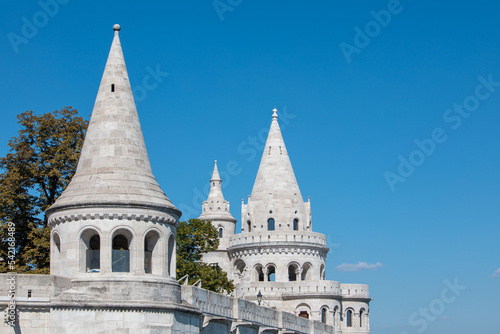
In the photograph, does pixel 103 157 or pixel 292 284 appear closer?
pixel 103 157

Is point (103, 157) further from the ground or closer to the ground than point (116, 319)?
further from the ground

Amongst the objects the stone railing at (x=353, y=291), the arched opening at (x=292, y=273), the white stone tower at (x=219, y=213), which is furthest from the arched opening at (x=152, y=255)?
the white stone tower at (x=219, y=213)

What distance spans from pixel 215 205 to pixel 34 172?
3373 cm

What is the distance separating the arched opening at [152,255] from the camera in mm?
26172

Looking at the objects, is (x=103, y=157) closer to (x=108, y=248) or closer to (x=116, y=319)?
(x=108, y=248)

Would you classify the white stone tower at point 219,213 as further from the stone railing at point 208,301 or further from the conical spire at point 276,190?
the stone railing at point 208,301

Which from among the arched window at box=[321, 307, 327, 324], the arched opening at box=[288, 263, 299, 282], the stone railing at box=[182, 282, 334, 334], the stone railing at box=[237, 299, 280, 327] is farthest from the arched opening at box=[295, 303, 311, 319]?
the stone railing at box=[237, 299, 280, 327]

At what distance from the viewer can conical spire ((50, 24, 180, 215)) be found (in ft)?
85.0

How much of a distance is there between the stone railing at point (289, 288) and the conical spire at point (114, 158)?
3007cm

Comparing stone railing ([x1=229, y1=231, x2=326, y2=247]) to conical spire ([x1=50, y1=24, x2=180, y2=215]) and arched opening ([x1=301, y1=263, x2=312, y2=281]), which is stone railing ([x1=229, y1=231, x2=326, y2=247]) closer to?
arched opening ([x1=301, y1=263, x2=312, y2=281])

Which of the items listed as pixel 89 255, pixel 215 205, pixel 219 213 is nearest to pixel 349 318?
pixel 219 213

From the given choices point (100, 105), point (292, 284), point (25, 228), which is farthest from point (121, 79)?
point (292, 284)

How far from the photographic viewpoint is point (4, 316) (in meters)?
24.5

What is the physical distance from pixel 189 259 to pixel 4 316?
24043mm
